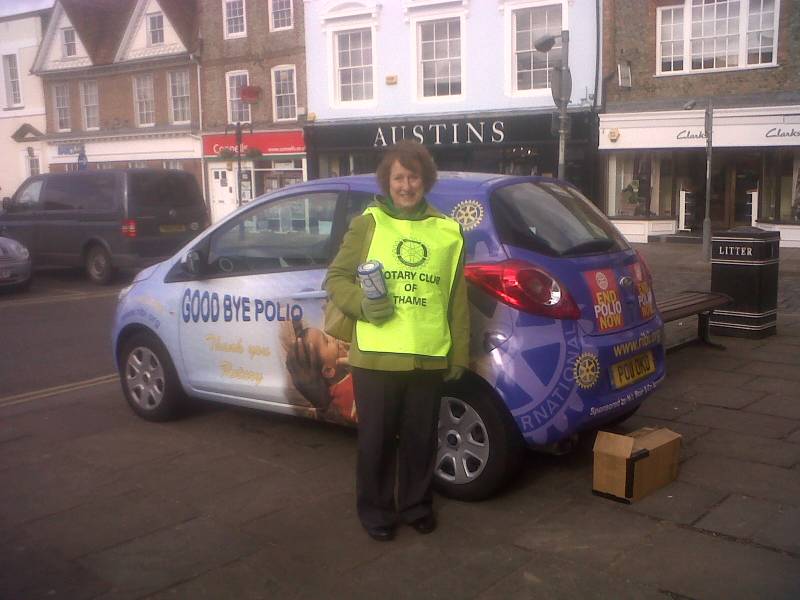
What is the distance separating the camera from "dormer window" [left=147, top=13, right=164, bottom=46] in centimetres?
3131

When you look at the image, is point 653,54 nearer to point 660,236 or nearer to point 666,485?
point 660,236

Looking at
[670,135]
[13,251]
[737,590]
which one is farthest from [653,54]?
[737,590]

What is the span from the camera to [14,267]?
13984mm

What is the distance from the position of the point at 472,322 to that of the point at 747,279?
5162mm

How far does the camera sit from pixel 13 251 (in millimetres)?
14188

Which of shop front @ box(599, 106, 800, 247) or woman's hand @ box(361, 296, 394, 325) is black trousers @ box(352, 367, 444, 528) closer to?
woman's hand @ box(361, 296, 394, 325)

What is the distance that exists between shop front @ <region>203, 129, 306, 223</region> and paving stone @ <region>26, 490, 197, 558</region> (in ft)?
77.8

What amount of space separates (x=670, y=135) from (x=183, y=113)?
17950mm

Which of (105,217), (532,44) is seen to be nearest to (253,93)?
(532,44)

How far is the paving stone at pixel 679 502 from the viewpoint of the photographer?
166 inches

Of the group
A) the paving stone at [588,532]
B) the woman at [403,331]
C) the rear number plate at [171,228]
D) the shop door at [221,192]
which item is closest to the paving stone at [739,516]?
the paving stone at [588,532]

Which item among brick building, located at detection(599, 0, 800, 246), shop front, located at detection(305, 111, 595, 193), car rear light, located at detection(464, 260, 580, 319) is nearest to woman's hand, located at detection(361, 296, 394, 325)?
car rear light, located at detection(464, 260, 580, 319)

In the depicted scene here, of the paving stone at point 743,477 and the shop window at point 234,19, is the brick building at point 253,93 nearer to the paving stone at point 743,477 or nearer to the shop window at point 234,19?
the shop window at point 234,19

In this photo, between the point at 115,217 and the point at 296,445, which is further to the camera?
the point at 115,217
